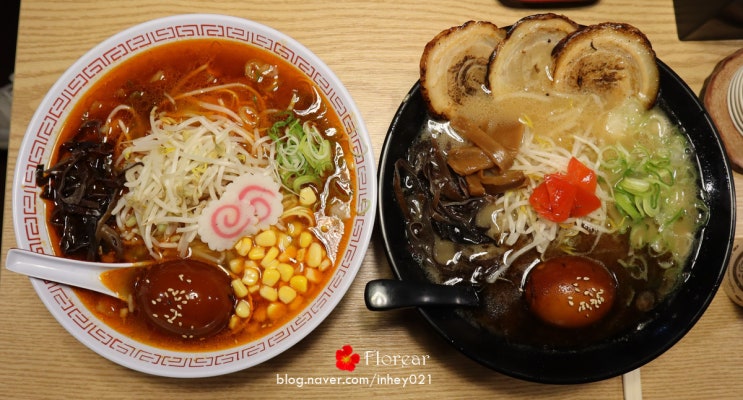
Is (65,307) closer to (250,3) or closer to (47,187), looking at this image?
(47,187)

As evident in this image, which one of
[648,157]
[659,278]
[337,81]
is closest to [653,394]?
[659,278]

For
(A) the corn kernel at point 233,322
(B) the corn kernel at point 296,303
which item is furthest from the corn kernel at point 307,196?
(A) the corn kernel at point 233,322

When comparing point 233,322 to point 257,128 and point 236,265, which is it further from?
point 257,128

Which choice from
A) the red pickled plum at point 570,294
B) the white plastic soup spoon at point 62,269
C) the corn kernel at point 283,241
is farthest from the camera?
the corn kernel at point 283,241

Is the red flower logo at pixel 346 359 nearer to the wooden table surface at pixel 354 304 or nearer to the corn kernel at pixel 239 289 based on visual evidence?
the wooden table surface at pixel 354 304

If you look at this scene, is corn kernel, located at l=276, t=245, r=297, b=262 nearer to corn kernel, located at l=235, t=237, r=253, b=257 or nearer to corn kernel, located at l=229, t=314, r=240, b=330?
corn kernel, located at l=235, t=237, r=253, b=257

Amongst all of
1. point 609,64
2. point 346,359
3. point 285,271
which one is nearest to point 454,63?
point 609,64

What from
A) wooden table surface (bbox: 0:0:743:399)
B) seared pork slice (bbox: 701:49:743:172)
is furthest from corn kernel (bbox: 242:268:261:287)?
seared pork slice (bbox: 701:49:743:172)
